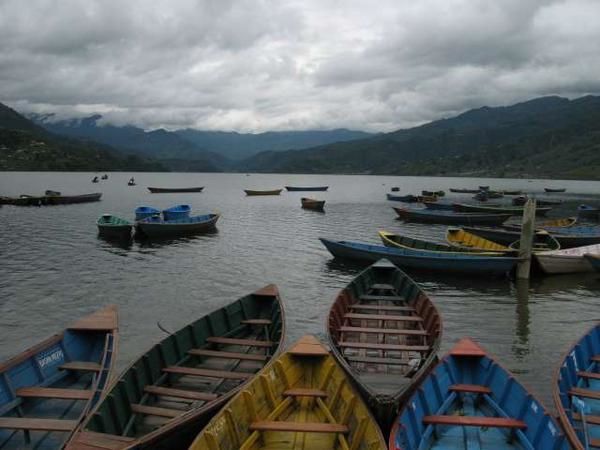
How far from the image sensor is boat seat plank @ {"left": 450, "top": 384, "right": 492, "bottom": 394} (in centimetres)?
1069

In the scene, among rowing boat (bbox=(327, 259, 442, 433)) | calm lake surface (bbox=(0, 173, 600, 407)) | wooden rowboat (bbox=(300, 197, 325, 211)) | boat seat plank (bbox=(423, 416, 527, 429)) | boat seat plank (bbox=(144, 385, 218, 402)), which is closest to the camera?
boat seat plank (bbox=(423, 416, 527, 429))

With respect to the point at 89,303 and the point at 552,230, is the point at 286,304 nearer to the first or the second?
the point at 89,303

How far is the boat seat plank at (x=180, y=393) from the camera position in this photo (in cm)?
1064

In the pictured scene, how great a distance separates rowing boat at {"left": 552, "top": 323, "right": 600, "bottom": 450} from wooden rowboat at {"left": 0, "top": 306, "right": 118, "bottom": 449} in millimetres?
9550

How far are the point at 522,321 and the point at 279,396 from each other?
617 inches

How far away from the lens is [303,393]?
33.6ft

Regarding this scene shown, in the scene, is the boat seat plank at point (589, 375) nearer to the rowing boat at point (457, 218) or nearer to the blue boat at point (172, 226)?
the blue boat at point (172, 226)

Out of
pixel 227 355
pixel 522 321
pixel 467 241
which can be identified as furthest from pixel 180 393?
pixel 467 241

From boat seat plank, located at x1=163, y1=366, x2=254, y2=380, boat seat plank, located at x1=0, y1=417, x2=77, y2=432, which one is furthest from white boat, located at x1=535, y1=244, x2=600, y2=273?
boat seat plank, located at x1=0, y1=417, x2=77, y2=432

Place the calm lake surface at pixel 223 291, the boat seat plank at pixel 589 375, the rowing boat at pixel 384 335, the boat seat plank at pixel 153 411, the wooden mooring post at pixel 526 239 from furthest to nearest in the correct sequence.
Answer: the wooden mooring post at pixel 526 239 < the calm lake surface at pixel 223 291 < the boat seat plank at pixel 589 375 < the rowing boat at pixel 384 335 < the boat seat plank at pixel 153 411

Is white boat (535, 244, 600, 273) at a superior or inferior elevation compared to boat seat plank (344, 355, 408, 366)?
inferior

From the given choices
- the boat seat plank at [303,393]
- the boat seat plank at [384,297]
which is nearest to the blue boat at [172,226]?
the boat seat plank at [384,297]

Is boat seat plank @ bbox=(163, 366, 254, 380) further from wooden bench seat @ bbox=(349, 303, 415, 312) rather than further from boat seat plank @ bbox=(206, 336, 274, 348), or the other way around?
wooden bench seat @ bbox=(349, 303, 415, 312)

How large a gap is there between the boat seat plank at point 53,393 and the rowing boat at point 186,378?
0.97 m
